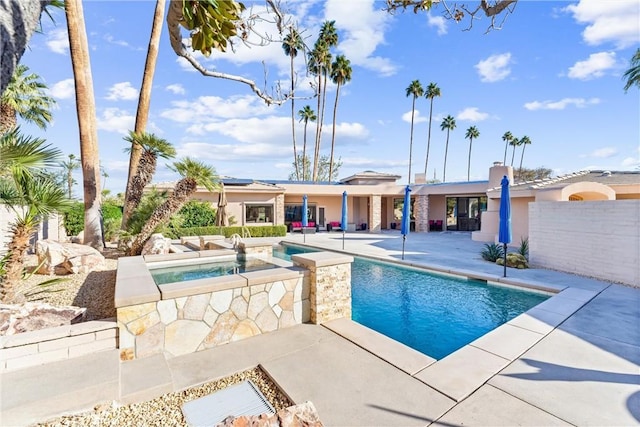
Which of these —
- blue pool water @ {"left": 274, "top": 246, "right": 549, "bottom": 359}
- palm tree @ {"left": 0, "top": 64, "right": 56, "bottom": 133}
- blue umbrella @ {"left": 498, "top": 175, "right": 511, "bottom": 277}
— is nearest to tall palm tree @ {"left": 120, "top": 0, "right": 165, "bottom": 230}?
palm tree @ {"left": 0, "top": 64, "right": 56, "bottom": 133}

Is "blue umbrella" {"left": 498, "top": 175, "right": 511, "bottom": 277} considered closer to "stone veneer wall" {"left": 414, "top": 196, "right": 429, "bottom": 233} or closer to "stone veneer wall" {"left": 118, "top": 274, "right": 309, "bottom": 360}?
"stone veneer wall" {"left": 118, "top": 274, "right": 309, "bottom": 360}

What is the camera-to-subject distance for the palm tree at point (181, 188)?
1061 cm

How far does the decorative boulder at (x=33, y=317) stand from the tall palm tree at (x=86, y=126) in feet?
27.8

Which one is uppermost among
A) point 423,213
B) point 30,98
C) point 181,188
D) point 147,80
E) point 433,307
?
point 147,80

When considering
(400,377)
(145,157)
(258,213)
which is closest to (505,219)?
(400,377)

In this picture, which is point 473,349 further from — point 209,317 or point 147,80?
point 147,80

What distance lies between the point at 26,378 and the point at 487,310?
8.19 meters

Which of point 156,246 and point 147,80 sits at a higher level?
point 147,80

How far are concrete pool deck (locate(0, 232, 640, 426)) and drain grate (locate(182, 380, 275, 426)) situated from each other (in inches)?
12.5

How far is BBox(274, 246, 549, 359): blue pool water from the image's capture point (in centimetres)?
582

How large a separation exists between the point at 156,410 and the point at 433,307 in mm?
6196

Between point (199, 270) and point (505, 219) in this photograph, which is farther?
point (505, 219)

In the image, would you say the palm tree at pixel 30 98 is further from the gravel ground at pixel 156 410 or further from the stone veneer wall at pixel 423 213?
the stone veneer wall at pixel 423 213

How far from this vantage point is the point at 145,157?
11.4m
